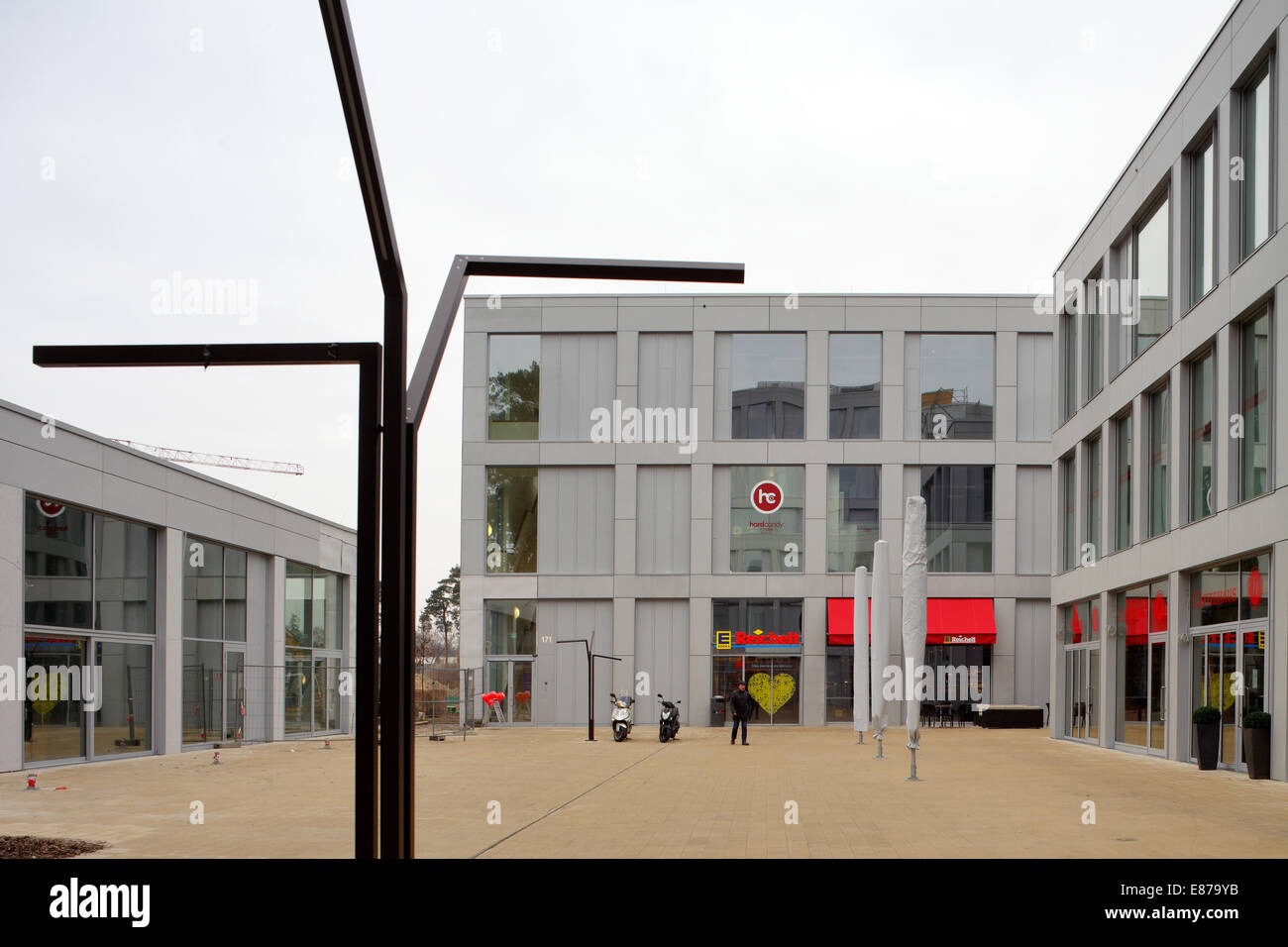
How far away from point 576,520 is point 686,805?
89.9 feet

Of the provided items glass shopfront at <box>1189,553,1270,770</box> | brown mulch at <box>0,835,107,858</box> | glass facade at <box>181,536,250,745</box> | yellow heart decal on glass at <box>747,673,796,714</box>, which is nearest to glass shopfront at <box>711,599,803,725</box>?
yellow heart decal on glass at <box>747,673,796,714</box>

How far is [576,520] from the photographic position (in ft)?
139

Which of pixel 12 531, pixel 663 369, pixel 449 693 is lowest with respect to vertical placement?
pixel 449 693

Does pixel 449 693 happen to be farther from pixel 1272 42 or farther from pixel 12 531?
pixel 1272 42

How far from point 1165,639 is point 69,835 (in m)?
19.3

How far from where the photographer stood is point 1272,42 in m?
19.4

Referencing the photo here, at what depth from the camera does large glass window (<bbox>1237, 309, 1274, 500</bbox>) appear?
19.7m

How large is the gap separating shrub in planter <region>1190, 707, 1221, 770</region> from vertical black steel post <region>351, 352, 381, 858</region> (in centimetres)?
1853

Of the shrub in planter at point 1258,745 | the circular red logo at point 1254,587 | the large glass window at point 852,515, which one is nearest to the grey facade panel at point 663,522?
the large glass window at point 852,515

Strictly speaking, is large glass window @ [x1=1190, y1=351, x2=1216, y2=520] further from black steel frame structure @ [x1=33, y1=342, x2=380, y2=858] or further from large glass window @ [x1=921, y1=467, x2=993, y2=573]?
black steel frame structure @ [x1=33, y1=342, x2=380, y2=858]

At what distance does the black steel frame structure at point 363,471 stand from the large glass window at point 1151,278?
872 inches

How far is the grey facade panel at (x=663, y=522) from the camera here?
42000mm

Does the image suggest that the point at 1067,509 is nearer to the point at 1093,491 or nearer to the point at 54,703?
the point at 1093,491
